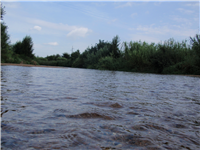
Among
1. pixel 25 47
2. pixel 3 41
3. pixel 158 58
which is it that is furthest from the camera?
pixel 25 47

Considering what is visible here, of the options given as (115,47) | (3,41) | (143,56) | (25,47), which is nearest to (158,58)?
(143,56)

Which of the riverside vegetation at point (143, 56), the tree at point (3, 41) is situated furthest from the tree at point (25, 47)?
the tree at point (3, 41)

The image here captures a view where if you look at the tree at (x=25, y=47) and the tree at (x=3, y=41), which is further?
the tree at (x=25, y=47)

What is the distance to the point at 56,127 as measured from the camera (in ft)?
6.97

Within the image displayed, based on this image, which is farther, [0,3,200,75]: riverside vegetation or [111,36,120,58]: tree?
[111,36,120,58]: tree

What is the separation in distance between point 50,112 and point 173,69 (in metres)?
25.8

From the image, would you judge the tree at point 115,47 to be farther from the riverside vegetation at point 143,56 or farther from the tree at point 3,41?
the tree at point 3,41

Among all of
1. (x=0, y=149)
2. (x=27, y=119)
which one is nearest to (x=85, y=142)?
(x=0, y=149)

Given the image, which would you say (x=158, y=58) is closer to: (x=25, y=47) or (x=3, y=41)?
(x=3, y=41)

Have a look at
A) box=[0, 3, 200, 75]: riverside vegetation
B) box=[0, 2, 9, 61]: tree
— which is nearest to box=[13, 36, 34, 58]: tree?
box=[0, 3, 200, 75]: riverside vegetation

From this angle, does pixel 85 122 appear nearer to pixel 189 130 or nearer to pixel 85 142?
pixel 85 142

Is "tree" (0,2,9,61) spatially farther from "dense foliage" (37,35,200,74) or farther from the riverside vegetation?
"dense foliage" (37,35,200,74)

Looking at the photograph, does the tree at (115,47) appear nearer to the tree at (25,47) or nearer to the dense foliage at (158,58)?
the dense foliage at (158,58)

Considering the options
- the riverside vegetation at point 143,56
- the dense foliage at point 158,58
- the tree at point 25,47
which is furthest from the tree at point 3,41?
the dense foliage at point 158,58
